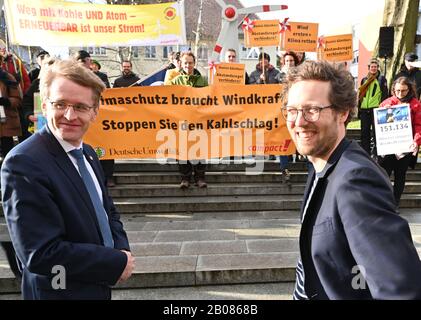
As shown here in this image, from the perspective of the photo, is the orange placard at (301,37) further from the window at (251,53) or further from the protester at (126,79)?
the window at (251,53)

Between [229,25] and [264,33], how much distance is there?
9.57 feet

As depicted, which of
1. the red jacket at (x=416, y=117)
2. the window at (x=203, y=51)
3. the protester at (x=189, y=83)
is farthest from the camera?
the window at (x=203, y=51)

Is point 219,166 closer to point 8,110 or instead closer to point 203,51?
point 8,110

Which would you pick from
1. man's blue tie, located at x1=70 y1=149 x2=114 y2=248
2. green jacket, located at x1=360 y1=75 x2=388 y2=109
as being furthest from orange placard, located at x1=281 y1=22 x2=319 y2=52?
man's blue tie, located at x1=70 y1=149 x2=114 y2=248

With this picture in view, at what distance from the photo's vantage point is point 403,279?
3.36 ft

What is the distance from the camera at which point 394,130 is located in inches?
211

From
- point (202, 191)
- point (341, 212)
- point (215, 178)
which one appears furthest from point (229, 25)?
point (341, 212)

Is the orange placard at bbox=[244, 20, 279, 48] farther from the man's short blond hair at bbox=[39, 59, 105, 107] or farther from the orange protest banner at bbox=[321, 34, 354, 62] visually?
the man's short blond hair at bbox=[39, 59, 105, 107]

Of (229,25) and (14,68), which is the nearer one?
(14,68)

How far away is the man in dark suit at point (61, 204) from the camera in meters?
1.45

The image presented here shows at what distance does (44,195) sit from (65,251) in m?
0.25

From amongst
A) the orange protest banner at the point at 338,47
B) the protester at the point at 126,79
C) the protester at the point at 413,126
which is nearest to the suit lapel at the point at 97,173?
the protester at the point at 413,126

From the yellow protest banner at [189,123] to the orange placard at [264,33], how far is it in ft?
7.49
